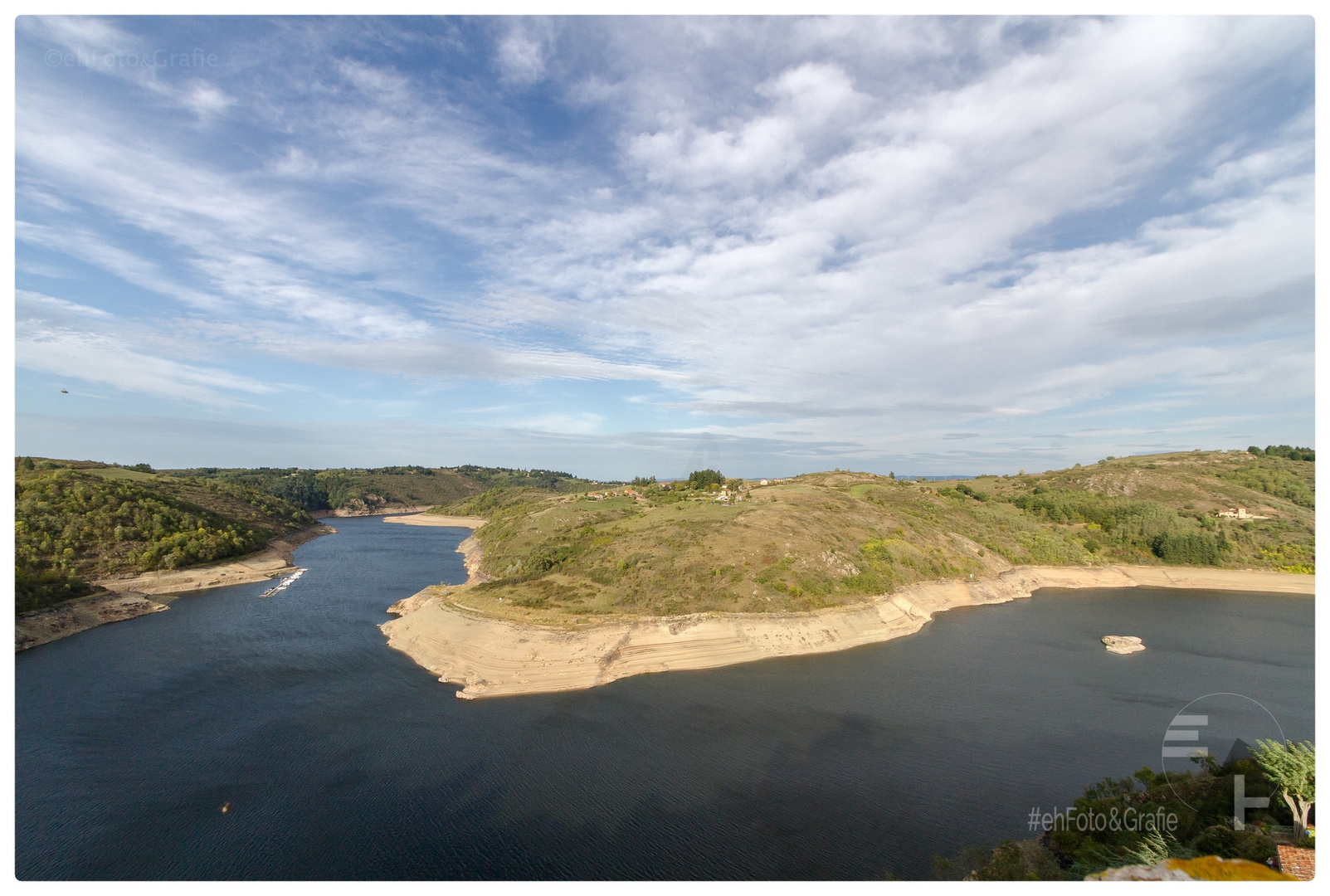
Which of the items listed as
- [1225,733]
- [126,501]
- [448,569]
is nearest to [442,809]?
[1225,733]

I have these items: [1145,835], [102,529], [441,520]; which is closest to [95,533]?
[102,529]

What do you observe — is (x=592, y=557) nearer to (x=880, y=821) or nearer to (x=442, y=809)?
(x=442, y=809)

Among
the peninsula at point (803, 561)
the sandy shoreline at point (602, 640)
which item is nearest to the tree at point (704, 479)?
the peninsula at point (803, 561)

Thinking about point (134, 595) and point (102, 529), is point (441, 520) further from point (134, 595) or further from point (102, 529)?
point (134, 595)

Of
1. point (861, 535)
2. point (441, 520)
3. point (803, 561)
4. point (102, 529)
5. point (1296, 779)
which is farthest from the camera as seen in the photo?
point (441, 520)

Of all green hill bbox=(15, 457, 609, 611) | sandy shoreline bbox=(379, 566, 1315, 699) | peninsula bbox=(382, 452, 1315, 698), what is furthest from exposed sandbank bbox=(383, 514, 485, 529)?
sandy shoreline bbox=(379, 566, 1315, 699)
